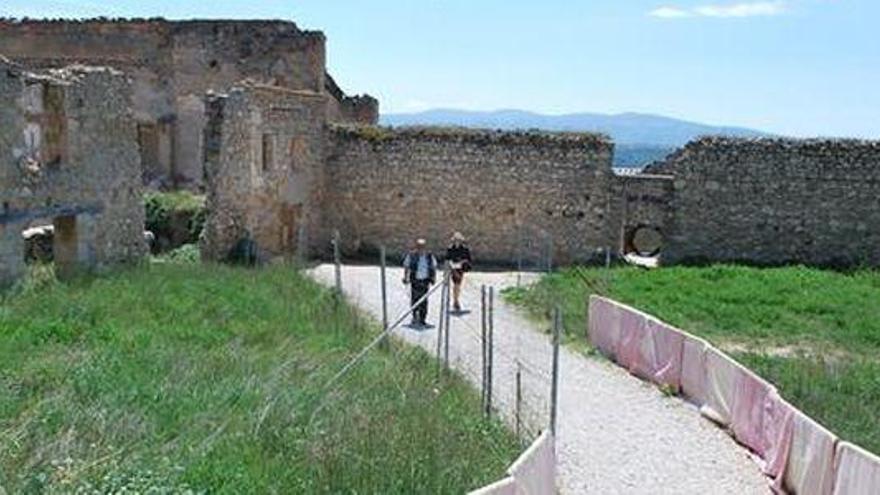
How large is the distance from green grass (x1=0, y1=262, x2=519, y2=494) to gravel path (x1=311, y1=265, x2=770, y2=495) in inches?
43.3

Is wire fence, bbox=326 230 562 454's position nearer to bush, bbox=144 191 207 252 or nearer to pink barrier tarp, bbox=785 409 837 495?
pink barrier tarp, bbox=785 409 837 495

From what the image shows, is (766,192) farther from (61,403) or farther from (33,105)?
(61,403)

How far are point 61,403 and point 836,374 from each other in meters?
10.3

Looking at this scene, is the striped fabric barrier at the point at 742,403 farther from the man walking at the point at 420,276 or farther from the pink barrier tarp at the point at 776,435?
the man walking at the point at 420,276

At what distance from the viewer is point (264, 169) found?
81.9 feet

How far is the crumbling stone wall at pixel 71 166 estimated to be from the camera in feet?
55.5

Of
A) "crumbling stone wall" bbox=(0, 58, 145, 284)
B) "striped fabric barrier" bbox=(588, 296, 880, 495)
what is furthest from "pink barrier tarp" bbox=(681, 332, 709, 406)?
"crumbling stone wall" bbox=(0, 58, 145, 284)

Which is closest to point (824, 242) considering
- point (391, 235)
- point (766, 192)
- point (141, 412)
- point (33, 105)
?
point (766, 192)

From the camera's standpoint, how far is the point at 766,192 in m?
26.6

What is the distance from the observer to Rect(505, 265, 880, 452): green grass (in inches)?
561

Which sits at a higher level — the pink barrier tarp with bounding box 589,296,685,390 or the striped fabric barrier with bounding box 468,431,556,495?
the striped fabric barrier with bounding box 468,431,556,495

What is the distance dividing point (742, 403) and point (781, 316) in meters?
6.97

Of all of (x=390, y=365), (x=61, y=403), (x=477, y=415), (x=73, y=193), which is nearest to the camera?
(x=61, y=403)

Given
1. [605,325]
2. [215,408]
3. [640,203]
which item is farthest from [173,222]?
[215,408]
